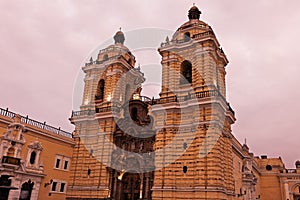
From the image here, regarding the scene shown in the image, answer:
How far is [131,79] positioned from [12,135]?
1558 cm

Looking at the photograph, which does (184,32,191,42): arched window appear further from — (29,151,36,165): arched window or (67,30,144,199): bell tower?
(29,151,36,165): arched window

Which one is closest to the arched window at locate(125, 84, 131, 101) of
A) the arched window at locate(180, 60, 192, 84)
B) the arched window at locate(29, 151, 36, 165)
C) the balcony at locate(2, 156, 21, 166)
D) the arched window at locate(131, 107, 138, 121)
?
the arched window at locate(131, 107, 138, 121)

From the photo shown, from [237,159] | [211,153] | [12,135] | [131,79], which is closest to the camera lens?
[211,153]

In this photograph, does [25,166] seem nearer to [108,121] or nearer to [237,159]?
[108,121]

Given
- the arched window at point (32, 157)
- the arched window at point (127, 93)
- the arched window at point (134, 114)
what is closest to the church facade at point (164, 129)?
the arched window at point (134, 114)

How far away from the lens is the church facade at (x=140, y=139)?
79.6 ft

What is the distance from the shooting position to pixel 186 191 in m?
23.6

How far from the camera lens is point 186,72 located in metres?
29.4

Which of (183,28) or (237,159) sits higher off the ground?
(183,28)

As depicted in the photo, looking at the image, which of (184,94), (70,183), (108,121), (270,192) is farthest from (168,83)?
(270,192)

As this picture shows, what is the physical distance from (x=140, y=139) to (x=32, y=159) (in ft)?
34.4

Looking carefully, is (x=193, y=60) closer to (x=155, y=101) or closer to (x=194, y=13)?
(x=155, y=101)

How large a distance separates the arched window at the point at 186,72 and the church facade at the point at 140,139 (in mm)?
103

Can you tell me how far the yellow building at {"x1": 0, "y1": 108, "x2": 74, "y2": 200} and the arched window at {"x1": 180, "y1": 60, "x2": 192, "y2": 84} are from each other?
1405 centimetres
